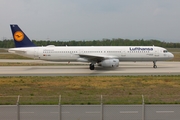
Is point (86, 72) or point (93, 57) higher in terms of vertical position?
point (93, 57)

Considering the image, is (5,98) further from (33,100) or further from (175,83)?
(175,83)

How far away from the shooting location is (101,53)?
41312mm

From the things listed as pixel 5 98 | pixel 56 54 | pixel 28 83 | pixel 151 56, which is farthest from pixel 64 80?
pixel 151 56

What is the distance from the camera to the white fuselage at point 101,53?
40.5m

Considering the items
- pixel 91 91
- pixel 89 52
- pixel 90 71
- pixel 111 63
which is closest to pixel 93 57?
pixel 90 71

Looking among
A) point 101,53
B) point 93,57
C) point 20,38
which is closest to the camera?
point 93,57

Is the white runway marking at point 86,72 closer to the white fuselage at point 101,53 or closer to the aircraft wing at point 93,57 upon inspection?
the aircraft wing at point 93,57

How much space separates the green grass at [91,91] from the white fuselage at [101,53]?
486 inches

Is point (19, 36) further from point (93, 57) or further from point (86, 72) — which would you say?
point (86, 72)

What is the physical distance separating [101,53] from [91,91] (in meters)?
19.7

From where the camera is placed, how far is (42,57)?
41.4m

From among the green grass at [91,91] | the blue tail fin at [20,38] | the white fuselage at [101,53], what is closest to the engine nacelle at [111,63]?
the white fuselage at [101,53]
